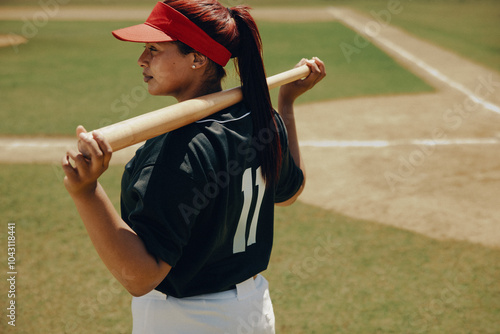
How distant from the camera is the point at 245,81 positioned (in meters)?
1.67

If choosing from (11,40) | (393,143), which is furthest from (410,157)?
(11,40)

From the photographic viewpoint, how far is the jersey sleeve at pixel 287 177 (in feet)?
6.01

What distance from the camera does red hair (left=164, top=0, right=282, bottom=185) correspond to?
1571 millimetres

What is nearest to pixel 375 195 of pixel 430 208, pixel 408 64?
pixel 430 208

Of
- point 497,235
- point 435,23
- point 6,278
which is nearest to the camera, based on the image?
point 6,278

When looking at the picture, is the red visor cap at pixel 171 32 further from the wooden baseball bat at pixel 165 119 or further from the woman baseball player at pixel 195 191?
the wooden baseball bat at pixel 165 119

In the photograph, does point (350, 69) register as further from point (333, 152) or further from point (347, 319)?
point (347, 319)

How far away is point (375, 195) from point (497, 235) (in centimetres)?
116

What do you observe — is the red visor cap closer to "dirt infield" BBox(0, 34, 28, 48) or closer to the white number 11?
the white number 11

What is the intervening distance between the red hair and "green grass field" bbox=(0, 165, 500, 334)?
6.02 feet

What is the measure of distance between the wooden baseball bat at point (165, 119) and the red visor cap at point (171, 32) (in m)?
0.13

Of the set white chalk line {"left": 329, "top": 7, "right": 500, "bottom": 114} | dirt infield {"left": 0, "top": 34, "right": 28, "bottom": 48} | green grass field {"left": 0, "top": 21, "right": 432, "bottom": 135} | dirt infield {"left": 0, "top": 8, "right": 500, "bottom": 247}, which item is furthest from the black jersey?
dirt infield {"left": 0, "top": 34, "right": 28, "bottom": 48}

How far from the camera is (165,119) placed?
133 centimetres

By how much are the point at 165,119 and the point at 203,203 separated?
0.24 meters
